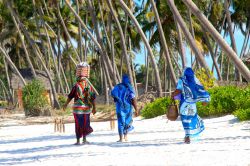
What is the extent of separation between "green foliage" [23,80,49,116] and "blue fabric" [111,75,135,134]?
1657 centimetres

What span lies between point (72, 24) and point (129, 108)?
38675mm

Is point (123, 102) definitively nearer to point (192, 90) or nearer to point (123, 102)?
point (123, 102)

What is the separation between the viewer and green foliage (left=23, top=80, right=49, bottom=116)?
1075 inches

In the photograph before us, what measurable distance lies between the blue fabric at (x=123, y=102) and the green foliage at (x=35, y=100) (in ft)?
54.4

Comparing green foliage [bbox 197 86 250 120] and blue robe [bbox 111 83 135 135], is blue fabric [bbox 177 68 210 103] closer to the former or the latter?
blue robe [bbox 111 83 135 135]

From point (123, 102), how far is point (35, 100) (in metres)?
17.1

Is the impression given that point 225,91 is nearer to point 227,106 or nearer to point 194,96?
point 227,106

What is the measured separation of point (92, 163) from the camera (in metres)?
7.79

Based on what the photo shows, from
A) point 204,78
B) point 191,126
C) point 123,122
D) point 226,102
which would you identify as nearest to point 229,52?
point 191,126

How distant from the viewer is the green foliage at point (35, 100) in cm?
2730

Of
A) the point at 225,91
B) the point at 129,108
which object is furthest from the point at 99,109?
the point at 129,108

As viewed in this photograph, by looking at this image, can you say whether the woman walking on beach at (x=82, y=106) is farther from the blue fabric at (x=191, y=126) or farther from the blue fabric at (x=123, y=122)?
the blue fabric at (x=191, y=126)

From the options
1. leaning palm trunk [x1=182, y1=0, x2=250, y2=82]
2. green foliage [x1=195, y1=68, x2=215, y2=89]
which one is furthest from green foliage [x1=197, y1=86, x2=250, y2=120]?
leaning palm trunk [x1=182, y1=0, x2=250, y2=82]

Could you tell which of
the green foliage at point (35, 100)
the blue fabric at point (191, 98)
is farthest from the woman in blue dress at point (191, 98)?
the green foliage at point (35, 100)
